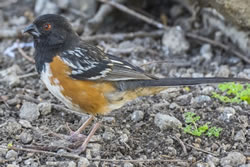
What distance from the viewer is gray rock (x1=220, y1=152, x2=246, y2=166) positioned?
10.4 feet

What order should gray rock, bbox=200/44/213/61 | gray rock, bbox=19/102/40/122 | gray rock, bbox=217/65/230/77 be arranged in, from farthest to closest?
gray rock, bbox=200/44/213/61 < gray rock, bbox=217/65/230/77 < gray rock, bbox=19/102/40/122

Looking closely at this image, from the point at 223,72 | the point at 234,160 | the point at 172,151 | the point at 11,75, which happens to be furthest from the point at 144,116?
the point at 11,75

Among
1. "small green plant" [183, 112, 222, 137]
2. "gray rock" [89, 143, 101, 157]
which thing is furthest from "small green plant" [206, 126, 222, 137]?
"gray rock" [89, 143, 101, 157]

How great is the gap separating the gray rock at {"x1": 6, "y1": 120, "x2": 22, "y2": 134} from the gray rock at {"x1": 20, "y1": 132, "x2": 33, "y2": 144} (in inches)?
4.4

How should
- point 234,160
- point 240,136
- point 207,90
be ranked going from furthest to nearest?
point 207,90 < point 240,136 < point 234,160

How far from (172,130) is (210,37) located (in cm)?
210

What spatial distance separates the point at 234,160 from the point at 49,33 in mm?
1805

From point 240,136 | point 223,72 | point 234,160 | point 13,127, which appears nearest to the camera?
point 234,160

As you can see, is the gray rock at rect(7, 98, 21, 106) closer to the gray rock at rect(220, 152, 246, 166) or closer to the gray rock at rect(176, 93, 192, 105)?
the gray rock at rect(176, 93, 192, 105)

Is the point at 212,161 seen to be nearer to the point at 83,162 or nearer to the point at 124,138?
the point at 124,138

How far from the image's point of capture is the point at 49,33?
370cm

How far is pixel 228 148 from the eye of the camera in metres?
3.40

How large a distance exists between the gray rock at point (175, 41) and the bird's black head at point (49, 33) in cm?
184

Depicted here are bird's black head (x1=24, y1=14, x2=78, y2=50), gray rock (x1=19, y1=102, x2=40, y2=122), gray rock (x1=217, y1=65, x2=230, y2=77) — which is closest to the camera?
bird's black head (x1=24, y1=14, x2=78, y2=50)
